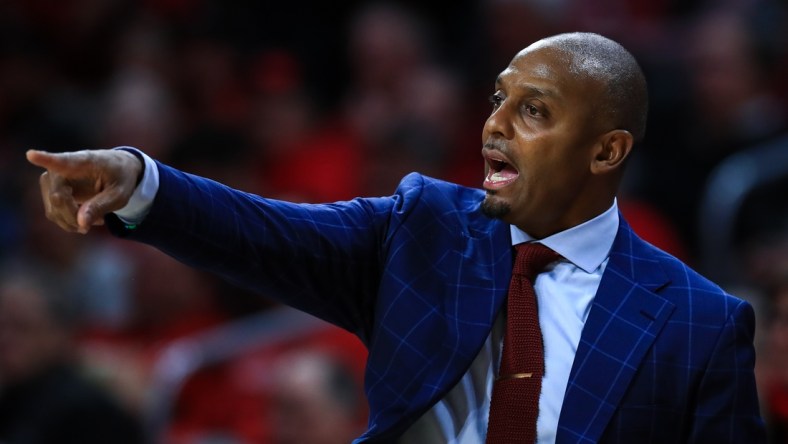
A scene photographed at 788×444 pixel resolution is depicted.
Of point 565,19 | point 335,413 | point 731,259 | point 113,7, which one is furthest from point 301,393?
point 113,7

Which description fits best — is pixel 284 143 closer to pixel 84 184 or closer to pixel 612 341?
pixel 612 341

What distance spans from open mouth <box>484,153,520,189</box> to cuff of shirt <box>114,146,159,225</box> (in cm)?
64

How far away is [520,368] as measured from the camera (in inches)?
101

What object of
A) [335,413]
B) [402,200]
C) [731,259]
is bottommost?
[335,413]

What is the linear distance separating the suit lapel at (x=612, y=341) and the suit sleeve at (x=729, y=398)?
0.12 m

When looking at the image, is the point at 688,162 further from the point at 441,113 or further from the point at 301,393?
the point at 301,393

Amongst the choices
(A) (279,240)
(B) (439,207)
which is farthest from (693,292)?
(A) (279,240)

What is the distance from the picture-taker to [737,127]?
544 centimetres

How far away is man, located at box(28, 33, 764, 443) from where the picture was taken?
8.17 ft

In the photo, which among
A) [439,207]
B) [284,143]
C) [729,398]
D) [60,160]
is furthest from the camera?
[284,143]

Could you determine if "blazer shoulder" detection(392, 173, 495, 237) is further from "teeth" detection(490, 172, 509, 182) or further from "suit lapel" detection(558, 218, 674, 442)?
"suit lapel" detection(558, 218, 674, 442)

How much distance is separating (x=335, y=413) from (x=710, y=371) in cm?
210

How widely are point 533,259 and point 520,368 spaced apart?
0.23 meters

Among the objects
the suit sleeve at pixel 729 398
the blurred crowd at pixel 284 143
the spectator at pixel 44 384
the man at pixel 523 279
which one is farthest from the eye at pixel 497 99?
the spectator at pixel 44 384
